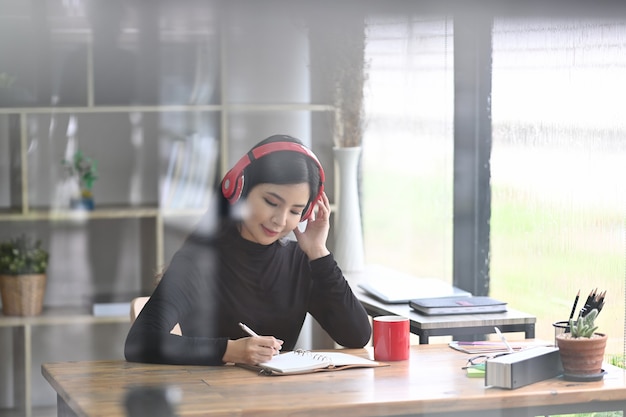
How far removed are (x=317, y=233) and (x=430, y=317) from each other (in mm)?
494

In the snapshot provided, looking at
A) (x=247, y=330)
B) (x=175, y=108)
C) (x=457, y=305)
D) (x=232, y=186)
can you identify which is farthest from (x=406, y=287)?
(x=175, y=108)

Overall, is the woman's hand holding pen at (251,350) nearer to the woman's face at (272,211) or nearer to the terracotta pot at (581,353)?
the woman's face at (272,211)

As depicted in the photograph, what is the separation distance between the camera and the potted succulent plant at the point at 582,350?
132 cm

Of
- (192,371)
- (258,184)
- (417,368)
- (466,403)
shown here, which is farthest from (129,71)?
(417,368)

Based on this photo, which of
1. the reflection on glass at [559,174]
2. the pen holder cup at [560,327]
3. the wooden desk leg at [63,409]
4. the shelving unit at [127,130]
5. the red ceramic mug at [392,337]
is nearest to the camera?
the shelving unit at [127,130]

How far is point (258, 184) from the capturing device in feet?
4.16

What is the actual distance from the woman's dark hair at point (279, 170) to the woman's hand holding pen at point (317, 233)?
0.8 inches

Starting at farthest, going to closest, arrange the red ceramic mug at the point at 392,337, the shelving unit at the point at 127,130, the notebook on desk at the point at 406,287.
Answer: the red ceramic mug at the point at 392,337 < the notebook on desk at the point at 406,287 < the shelving unit at the point at 127,130

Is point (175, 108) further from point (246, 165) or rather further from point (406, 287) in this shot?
point (406, 287)

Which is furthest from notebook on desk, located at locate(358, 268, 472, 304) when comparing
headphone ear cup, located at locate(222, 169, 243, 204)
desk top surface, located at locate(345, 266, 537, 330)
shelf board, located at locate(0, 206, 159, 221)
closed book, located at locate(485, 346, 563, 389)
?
shelf board, located at locate(0, 206, 159, 221)

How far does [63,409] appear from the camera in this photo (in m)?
1.03

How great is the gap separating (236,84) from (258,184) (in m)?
0.31

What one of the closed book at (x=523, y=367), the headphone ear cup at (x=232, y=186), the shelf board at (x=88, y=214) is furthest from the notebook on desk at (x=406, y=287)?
the shelf board at (x=88, y=214)

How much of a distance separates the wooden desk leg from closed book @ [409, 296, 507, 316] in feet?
1.94
